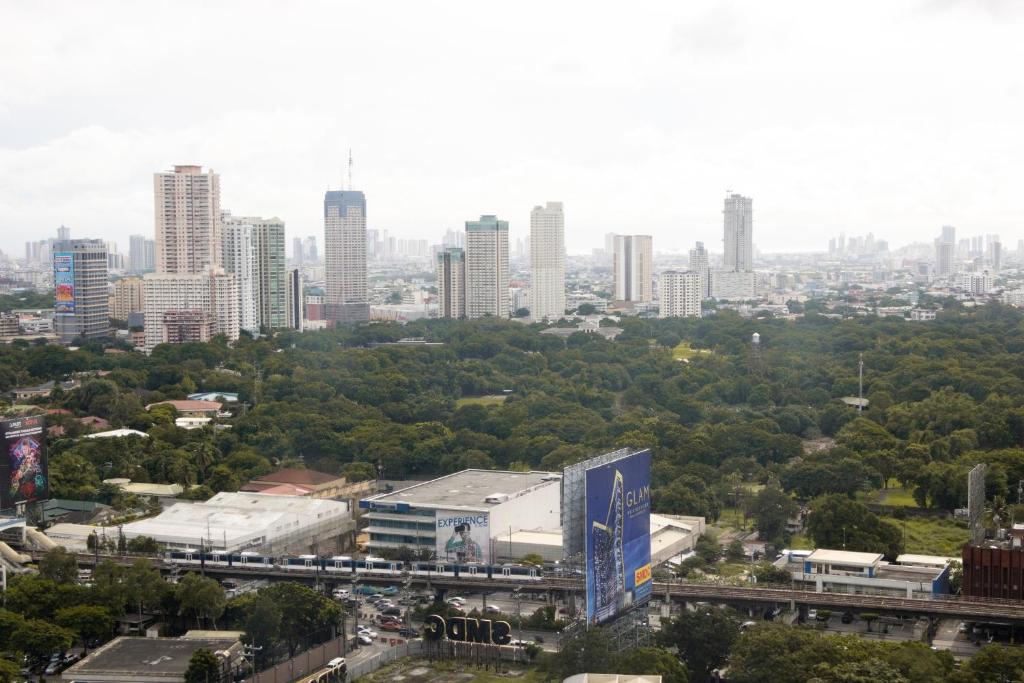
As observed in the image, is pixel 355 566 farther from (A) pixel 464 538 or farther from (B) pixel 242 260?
(B) pixel 242 260

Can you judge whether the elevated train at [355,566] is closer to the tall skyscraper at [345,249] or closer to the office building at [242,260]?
the office building at [242,260]

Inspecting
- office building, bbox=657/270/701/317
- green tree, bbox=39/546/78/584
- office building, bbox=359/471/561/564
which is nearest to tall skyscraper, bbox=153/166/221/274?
office building, bbox=657/270/701/317

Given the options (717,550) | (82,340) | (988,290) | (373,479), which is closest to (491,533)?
(717,550)

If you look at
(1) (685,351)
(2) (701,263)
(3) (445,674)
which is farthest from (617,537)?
(2) (701,263)

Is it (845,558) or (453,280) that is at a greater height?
(453,280)

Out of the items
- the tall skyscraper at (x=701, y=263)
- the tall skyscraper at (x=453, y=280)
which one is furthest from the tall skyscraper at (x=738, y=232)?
the tall skyscraper at (x=453, y=280)

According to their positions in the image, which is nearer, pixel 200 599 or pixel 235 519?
pixel 200 599

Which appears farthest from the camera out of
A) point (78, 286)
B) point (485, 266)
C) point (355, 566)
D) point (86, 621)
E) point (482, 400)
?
point (485, 266)
